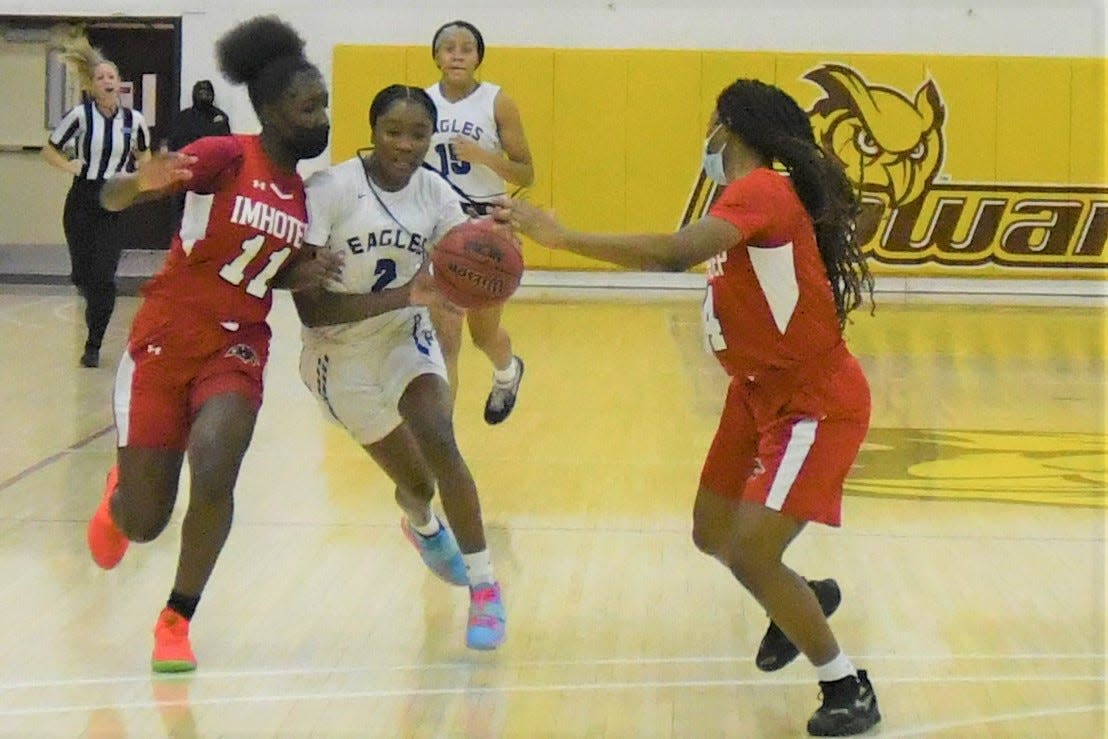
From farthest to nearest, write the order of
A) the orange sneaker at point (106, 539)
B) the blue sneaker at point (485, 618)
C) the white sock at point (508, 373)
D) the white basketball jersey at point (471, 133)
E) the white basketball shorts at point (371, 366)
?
the white sock at point (508, 373) → the white basketball jersey at point (471, 133) → the orange sneaker at point (106, 539) → the white basketball shorts at point (371, 366) → the blue sneaker at point (485, 618)

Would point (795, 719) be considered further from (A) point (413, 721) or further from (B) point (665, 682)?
(A) point (413, 721)

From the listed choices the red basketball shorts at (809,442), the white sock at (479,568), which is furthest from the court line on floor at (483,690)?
the red basketball shorts at (809,442)

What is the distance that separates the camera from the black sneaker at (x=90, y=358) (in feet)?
34.6

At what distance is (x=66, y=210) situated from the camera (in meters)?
10.6

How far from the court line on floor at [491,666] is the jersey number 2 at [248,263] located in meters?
1.01

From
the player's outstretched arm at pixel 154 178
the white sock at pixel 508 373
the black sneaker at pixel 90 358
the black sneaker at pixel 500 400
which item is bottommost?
the black sneaker at pixel 90 358

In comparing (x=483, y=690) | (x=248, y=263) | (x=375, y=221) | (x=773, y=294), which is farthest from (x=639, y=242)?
(x=483, y=690)

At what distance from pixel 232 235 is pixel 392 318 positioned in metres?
0.62

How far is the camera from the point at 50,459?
7.38 metres

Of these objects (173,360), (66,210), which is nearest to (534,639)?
(173,360)

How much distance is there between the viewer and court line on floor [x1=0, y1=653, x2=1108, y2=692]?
425 centimetres

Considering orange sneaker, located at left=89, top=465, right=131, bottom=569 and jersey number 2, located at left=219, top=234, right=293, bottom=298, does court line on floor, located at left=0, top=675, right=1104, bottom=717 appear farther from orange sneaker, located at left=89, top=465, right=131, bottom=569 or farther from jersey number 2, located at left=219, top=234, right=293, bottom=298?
jersey number 2, located at left=219, top=234, right=293, bottom=298

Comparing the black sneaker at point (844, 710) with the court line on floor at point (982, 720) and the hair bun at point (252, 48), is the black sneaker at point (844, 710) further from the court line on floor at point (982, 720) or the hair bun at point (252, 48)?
the hair bun at point (252, 48)

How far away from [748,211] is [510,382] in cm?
403
